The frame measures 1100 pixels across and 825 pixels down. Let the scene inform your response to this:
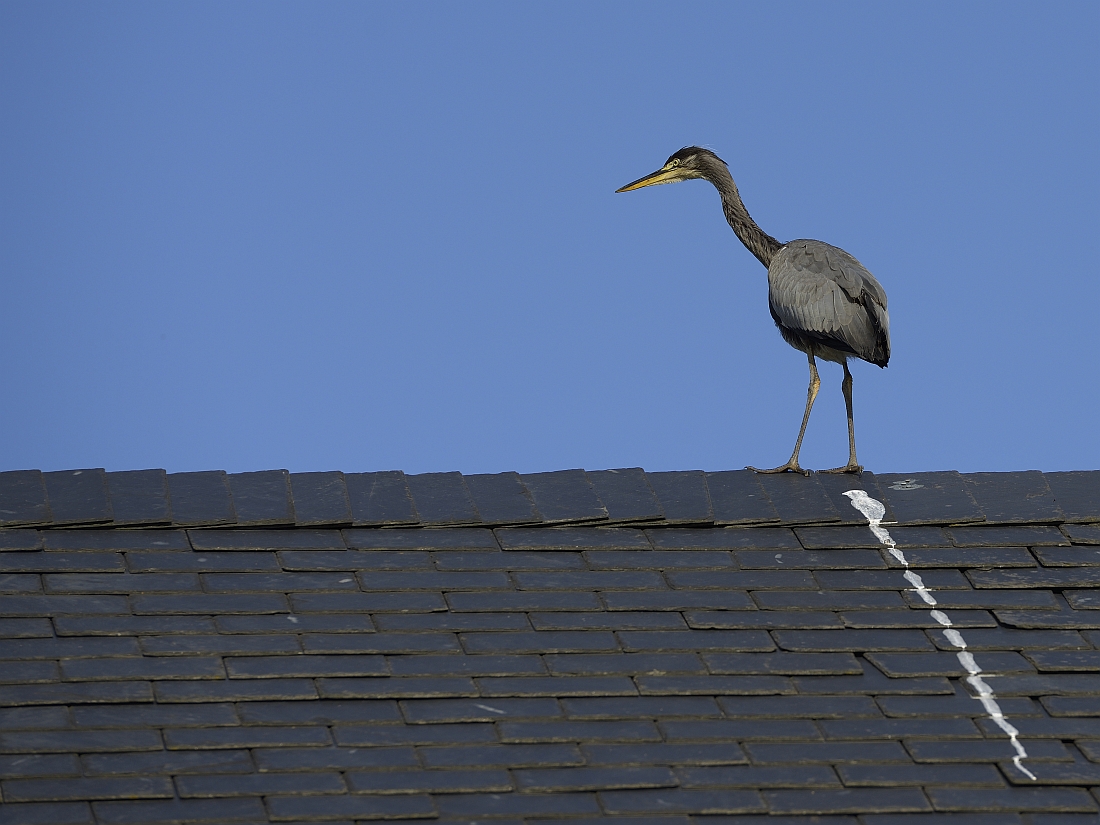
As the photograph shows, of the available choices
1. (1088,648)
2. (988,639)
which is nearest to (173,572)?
(988,639)

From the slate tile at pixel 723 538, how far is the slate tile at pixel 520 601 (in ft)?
1.95

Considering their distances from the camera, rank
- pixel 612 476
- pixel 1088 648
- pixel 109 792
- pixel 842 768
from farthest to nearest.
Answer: pixel 612 476 < pixel 1088 648 < pixel 842 768 < pixel 109 792

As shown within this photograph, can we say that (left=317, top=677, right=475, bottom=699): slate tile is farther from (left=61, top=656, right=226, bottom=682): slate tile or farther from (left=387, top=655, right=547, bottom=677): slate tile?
(left=61, top=656, right=226, bottom=682): slate tile

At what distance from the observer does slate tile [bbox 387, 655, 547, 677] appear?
525 centimetres

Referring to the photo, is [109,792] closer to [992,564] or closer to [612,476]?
[612,476]

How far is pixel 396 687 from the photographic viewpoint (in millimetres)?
5152

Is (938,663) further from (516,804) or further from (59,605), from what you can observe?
(59,605)

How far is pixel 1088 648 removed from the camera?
18.7 ft

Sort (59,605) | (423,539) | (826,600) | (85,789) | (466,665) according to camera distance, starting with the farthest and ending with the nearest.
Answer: (423,539), (826,600), (59,605), (466,665), (85,789)

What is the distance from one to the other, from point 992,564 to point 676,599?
148 centimetres

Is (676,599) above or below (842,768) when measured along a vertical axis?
above

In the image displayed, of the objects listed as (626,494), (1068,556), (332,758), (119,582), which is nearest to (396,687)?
(332,758)

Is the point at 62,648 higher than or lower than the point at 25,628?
lower

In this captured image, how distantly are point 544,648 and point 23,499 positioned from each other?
2.34 metres
